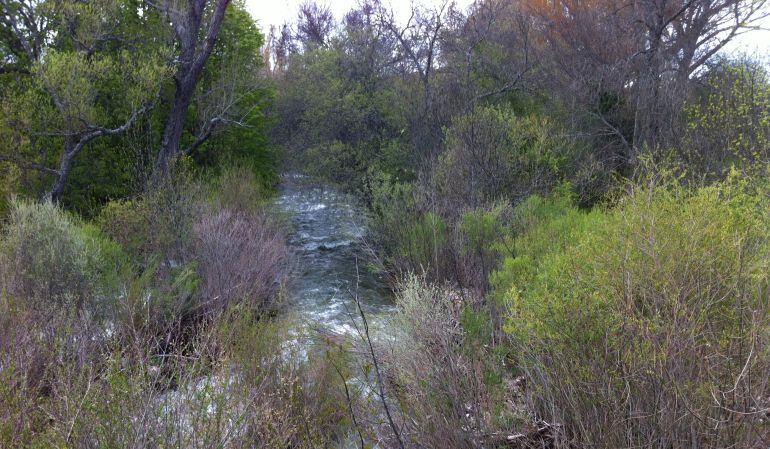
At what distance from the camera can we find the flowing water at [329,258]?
10.4 meters

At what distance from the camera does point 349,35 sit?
1706 centimetres

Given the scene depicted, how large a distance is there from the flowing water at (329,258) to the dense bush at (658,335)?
410cm

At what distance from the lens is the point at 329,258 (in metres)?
14.6

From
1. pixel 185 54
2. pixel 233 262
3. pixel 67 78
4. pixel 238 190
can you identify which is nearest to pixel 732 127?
pixel 233 262

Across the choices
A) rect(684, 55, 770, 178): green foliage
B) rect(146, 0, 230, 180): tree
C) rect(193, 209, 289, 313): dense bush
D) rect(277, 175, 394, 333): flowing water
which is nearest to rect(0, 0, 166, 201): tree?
rect(146, 0, 230, 180): tree

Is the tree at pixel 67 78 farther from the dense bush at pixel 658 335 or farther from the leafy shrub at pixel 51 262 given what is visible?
the dense bush at pixel 658 335

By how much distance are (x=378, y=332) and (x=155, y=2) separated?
12.8 metres

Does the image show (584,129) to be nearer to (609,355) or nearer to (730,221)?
(730,221)

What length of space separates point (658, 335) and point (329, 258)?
1191 centimetres

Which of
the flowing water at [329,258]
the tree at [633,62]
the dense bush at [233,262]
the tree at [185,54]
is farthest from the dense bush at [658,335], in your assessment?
the tree at [185,54]

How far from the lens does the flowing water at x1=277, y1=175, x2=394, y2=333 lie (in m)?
10.4

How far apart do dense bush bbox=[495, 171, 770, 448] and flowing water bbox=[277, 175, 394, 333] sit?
4.10 metres

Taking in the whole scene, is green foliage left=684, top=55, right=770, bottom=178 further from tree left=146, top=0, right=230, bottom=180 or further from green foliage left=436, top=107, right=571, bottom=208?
tree left=146, top=0, right=230, bottom=180

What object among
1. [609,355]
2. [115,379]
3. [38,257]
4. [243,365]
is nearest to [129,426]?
[115,379]
